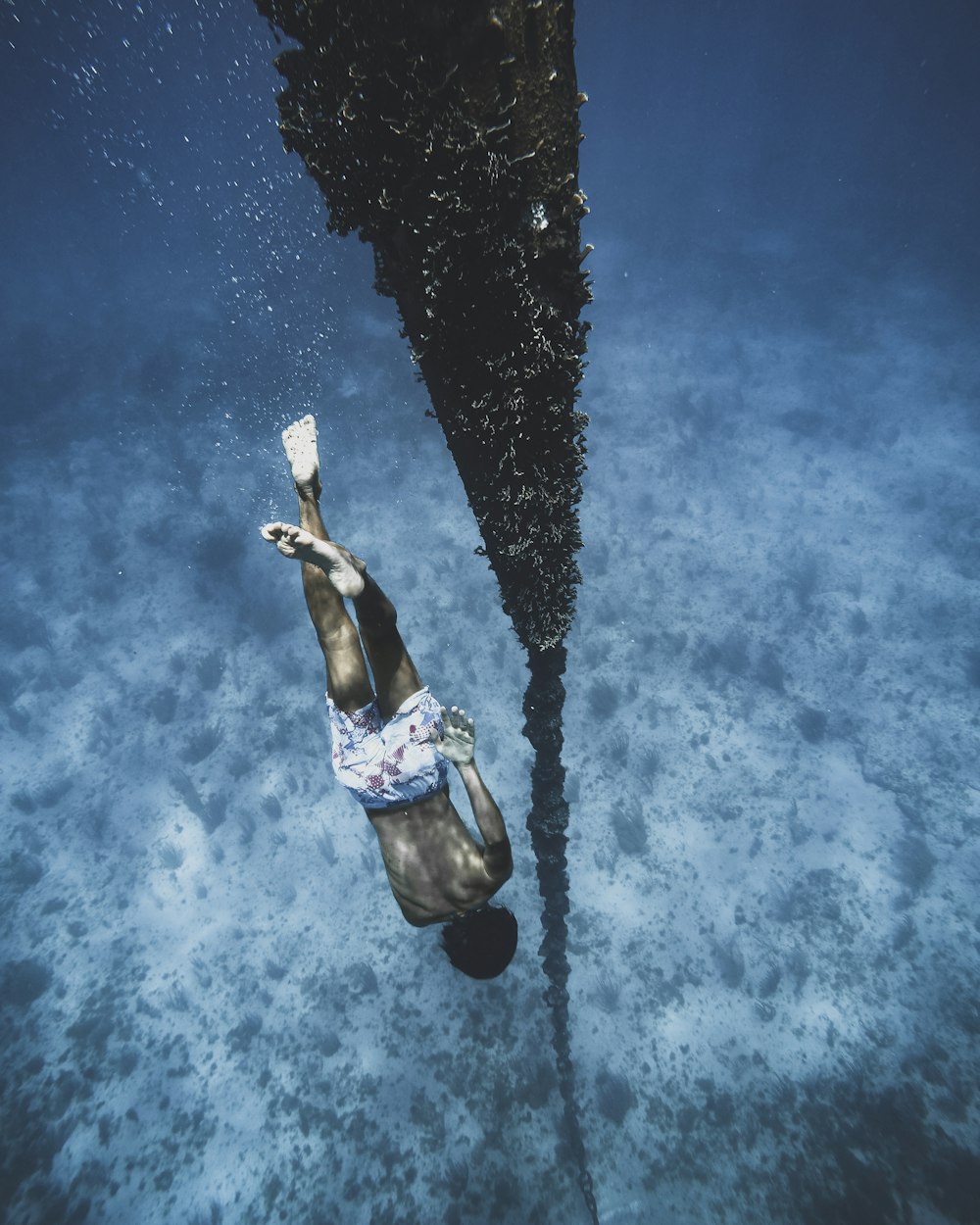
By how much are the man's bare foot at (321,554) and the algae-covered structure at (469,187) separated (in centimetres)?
90

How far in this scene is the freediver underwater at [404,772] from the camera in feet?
12.8

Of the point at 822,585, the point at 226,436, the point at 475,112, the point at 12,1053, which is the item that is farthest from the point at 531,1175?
the point at 226,436

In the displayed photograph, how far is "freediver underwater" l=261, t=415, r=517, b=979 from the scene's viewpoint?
12.8 ft

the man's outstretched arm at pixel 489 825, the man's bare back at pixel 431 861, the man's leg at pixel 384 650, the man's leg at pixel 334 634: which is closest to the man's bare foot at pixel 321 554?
the man's leg at pixel 384 650

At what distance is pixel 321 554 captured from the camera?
309 cm

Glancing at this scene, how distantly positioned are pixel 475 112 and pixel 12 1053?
19007 mm

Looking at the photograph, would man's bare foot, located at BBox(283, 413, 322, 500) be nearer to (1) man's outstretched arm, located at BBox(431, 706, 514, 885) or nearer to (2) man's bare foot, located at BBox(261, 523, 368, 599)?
(2) man's bare foot, located at BBox(261, 523, 368, 599)

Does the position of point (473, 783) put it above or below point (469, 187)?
below

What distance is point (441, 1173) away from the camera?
9.88 metres

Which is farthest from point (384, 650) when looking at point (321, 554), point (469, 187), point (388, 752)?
point (469, 187)

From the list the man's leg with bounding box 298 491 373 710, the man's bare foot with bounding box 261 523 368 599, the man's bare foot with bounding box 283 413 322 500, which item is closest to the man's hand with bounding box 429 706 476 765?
the man's leg with bounding box 298 491 373 710

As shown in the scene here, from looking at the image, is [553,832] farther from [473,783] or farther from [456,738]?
[456,738]

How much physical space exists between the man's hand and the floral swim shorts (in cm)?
34

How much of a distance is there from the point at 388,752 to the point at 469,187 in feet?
11.4
